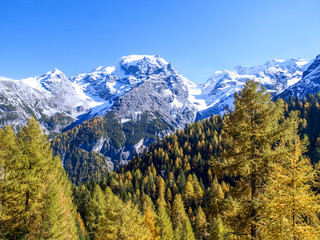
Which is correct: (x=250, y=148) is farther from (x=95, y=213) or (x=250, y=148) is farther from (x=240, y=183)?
(x=95, y=213)

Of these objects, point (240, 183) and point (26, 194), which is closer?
point (240, 183)

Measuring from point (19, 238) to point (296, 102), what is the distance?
17406 centimetres

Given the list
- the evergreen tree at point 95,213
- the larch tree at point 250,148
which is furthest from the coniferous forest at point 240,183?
the evergreen tree at point 95,213

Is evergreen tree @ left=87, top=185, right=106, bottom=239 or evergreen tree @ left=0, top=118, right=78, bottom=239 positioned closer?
evergreen tree @ left=0, top=118, right=78, bottom=239

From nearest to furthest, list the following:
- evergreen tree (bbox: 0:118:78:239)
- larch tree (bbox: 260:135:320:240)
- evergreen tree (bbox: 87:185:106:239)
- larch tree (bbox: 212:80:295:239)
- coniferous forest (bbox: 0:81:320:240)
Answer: larch tree (bbox: 260:135:320:240)
coniferous forest (bbox: 0:81:320:240)
larch tree (bbox: 212:80:295:239)
evergreen tree (bbox: 0:118:78:239)
evergreen tree (bbox: 87:185:106:239)

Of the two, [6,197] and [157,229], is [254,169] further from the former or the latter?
[157,229]

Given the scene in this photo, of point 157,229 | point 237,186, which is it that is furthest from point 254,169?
point 157,229

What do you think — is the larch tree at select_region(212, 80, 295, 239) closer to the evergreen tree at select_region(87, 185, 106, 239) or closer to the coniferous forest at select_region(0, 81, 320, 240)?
the coniferous forest at select_region(0, 81, 320, 240)

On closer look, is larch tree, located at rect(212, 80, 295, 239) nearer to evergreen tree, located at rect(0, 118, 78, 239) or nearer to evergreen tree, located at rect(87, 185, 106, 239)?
evergreen tree, located at rect(0, 118, 78, 239)

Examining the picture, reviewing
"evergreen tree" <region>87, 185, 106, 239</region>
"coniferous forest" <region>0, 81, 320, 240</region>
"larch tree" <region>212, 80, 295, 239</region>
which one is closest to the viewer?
"coniferous forest" <region>0, 81, 320, 240</region>

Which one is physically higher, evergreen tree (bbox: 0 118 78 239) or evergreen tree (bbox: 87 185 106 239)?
evergreen tree (bbox: 0 118 78 239)

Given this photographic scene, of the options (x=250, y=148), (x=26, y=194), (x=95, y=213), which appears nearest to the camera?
(x=250, y=148)

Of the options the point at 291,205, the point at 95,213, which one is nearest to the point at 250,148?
the point at 291,205

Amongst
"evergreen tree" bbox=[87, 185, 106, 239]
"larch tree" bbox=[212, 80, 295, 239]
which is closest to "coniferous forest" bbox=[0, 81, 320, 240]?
"larch tree" bbox=[212, 80, 295, 239]
